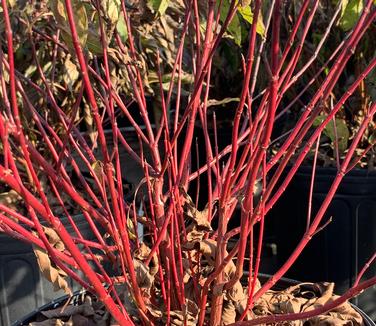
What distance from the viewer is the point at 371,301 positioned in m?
1.78

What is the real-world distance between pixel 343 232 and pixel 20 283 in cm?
91

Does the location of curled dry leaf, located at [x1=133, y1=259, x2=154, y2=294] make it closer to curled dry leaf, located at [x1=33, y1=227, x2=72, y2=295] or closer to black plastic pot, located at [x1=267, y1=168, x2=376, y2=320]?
curled dry leaf, located at [x1=33, y1=227, x2=72, y2=295]

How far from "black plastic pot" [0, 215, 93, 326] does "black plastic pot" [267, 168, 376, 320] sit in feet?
2.21

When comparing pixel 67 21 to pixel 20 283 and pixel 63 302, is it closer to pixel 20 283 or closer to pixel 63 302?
pixel 63 302

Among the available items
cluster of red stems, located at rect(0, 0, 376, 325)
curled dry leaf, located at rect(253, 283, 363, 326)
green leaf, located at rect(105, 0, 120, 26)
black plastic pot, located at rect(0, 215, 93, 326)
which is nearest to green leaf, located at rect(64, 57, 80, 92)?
black plastic pot, located at rect(0, 215, 93, 326)

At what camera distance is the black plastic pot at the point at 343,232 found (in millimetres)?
1776

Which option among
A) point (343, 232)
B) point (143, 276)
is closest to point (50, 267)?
point (143, 276)

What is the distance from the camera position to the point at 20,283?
1675 millimetres

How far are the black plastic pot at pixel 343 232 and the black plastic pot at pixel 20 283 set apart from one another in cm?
67

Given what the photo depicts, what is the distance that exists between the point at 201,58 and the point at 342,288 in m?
1.16

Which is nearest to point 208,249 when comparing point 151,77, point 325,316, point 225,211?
point 225,211

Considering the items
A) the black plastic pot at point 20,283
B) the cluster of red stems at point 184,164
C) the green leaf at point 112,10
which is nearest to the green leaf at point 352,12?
the cluster of red stems at point 184,164

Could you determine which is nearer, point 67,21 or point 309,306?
point 67,21

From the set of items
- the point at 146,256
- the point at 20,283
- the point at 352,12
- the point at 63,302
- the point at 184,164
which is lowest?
the point at 20,283
